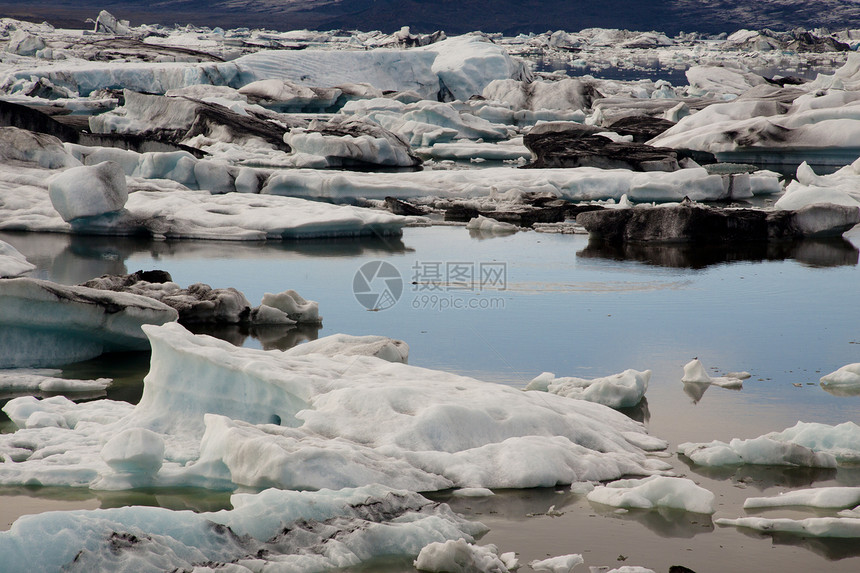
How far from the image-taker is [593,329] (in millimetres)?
7188

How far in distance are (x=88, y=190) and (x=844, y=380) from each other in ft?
26.9

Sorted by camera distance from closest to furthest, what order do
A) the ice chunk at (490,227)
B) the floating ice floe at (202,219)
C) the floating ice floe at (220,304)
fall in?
Result: the floating ice floe at (220,304) < the floating ice floe at (202,219) < the ice chunk at (490,227)

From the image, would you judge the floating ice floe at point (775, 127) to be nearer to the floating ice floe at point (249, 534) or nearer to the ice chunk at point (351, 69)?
the ice chunk at point (351, 69)

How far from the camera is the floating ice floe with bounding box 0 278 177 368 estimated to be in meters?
5.76

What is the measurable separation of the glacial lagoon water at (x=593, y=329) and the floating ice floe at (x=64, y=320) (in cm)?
19

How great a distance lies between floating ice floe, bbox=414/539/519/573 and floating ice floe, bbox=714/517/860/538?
102 centimetres

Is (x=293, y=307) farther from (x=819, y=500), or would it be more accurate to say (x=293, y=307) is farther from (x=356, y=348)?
(x=819, y=500)

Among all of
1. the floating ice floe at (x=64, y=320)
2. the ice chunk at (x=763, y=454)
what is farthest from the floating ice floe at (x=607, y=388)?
the floating ice floe at (x=64, y=320)

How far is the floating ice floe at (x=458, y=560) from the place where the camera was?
320 cm

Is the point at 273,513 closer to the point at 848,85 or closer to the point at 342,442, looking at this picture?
the point at 342,442

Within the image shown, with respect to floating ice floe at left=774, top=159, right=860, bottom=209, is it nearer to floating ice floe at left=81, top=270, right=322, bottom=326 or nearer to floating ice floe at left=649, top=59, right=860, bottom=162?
floating ice floe at left=649, top=59, right=860, bottom=162

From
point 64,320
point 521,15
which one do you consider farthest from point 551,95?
point 521,15

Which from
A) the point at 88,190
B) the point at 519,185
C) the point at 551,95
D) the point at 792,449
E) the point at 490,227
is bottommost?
the point at 792,449

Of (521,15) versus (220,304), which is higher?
(521,15)
